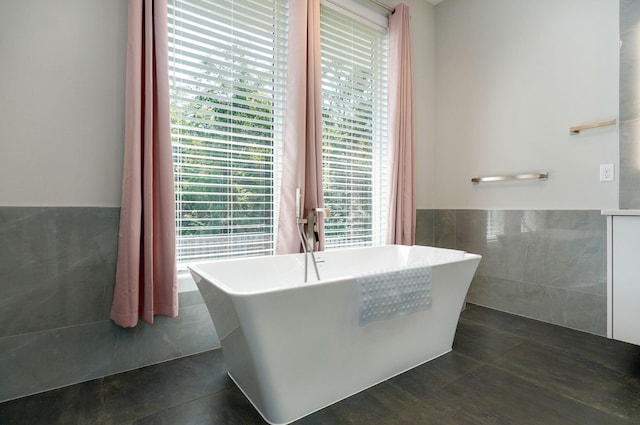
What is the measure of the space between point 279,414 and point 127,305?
99cm

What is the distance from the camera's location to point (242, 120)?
230 centimetres

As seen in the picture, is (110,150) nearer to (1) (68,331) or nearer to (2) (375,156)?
(1) (68,331)

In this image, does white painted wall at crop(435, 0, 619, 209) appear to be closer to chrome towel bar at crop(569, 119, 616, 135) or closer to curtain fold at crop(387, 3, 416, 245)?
chrome towel bar at crop(569, 119, 616, 135)

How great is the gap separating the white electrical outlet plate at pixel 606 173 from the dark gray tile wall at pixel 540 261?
0.82ft

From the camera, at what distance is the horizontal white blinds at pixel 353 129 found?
2783 millimetres

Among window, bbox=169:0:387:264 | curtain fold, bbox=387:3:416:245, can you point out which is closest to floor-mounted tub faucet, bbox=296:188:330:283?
window, bbox=169:0:387:264

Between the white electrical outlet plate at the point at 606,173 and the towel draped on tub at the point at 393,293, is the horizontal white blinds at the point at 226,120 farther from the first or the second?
the white electrical outlet plate at the point at 606,173

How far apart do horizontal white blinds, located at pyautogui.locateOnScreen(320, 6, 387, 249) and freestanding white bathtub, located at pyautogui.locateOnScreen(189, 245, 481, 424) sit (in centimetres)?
104

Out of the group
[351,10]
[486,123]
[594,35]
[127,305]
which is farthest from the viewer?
Result: [486,123]

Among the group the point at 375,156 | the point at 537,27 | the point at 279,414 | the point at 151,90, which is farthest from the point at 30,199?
the point at 537,27

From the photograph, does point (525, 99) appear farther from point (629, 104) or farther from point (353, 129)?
point (353, 129)

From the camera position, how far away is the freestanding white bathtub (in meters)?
1.31

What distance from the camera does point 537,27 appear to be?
267 cm

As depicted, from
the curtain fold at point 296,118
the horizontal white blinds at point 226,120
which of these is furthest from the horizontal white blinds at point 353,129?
the horizontal white blinds at point 226,120
